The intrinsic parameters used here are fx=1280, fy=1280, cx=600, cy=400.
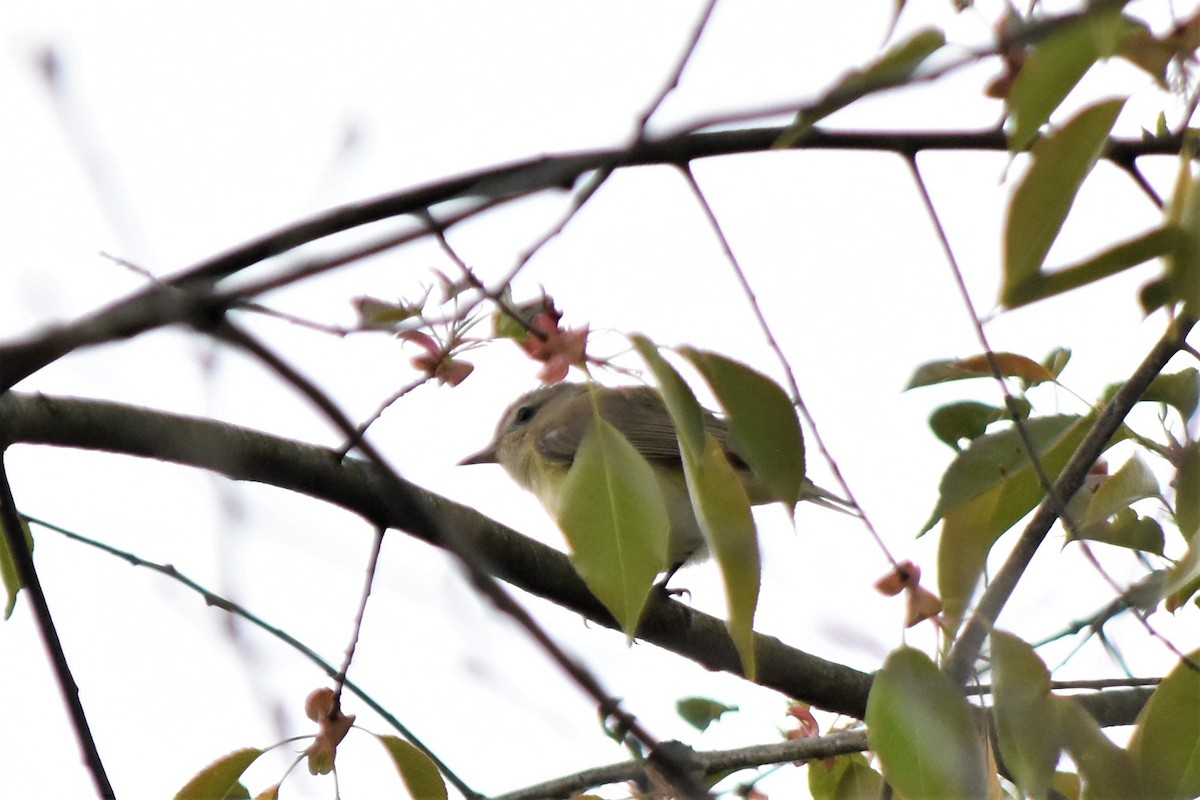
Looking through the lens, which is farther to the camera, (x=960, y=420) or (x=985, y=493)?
(x=960, y=420)

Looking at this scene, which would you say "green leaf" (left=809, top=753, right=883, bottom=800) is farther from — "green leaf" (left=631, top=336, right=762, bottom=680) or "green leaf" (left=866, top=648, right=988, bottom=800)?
"green leaf" (left=631, top=336, right=762, bottom=680)

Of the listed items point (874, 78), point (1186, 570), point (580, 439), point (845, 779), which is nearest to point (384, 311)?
point (874, 78)

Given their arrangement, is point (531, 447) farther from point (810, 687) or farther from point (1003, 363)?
point (1003, 363)

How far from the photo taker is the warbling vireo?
3529 mm

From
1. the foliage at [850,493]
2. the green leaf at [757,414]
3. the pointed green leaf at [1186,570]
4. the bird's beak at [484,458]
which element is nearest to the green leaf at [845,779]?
the foliage at [850,493]

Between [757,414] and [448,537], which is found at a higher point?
[757,414]

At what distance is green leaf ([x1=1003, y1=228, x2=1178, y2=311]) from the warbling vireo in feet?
7.35

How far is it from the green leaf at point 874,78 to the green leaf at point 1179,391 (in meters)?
0.80

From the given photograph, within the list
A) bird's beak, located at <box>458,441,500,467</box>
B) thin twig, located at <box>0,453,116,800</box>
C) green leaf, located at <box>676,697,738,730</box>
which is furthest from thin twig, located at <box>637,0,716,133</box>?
bird's beak, located at <box>458,441,500,467</box>

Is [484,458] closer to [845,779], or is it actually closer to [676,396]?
[845,779]

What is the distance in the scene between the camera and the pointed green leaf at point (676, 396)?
1151 millimetres

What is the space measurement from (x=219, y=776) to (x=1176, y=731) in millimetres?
1150

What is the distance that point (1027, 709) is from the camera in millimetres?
1248

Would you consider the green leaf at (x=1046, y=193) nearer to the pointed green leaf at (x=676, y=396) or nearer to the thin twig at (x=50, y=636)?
the pointed green leaf at (x=676, y=396)
